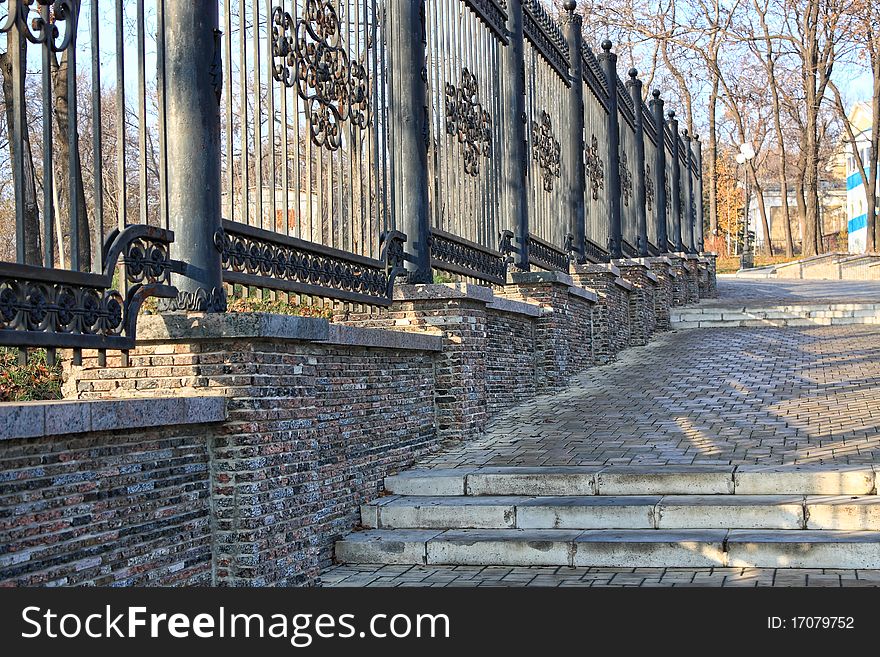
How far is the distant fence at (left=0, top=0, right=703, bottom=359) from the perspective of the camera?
5.32 metres

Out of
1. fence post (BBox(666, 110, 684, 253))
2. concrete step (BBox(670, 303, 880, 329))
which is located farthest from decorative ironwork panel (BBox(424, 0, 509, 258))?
fence post (BBox(666, 110, 684, 253))

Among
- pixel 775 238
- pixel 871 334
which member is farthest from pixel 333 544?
pixel 775 238

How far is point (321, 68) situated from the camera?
7.97m

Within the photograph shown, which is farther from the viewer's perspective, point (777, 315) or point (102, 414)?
point (777, 315)

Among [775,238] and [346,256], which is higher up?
[775,238]

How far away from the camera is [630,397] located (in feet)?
40.6

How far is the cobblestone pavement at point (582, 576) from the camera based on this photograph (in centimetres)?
632

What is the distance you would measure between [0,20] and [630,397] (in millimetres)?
8593

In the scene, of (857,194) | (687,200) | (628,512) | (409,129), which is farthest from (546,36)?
(857,194)

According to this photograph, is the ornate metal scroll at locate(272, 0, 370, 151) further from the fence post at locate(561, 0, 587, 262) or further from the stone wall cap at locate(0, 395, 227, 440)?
the fence post at locate(561, 0, 587, 262)

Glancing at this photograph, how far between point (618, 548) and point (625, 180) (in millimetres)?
13921

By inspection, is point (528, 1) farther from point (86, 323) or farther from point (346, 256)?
point (86, 323)

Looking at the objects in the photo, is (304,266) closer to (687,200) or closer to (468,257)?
(468,257)

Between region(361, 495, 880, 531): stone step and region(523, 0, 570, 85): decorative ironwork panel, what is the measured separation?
7056 mm
